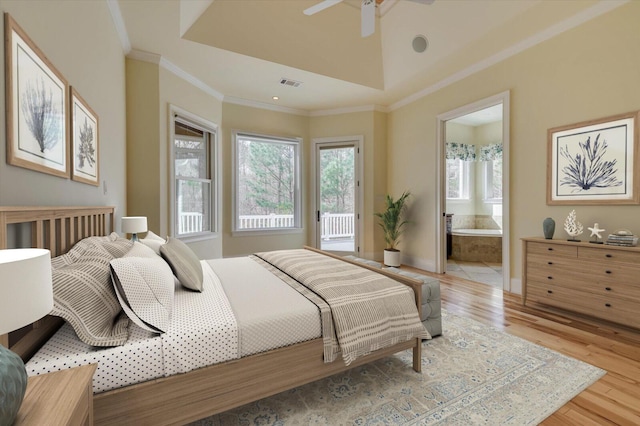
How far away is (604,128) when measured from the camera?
2.77 m

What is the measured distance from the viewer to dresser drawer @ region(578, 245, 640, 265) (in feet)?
7.75

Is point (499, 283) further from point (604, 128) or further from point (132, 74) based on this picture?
point (132, 74)

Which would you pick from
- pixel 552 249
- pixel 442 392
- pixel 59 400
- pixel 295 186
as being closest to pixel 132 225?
pixel 59 400

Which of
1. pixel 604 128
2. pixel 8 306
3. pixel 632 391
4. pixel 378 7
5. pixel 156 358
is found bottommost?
pixel 632 391

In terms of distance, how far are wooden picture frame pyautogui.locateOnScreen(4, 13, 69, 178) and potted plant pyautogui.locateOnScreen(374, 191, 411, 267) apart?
4286 millimetres

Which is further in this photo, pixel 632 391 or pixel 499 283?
pixel 499 283

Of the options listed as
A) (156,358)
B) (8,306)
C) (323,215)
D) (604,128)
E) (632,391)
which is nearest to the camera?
(8,306)

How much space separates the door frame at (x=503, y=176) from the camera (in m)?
3.58

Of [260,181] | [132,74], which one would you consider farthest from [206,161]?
[132,74]

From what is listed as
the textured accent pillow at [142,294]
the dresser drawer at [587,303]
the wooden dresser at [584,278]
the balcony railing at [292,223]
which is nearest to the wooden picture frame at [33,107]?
the textured accent pillow at [142,294]

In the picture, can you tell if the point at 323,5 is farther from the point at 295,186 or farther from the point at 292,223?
the point at 292,223

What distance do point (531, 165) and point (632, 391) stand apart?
2.38 m

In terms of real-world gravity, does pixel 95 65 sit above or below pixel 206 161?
above

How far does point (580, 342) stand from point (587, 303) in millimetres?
509
